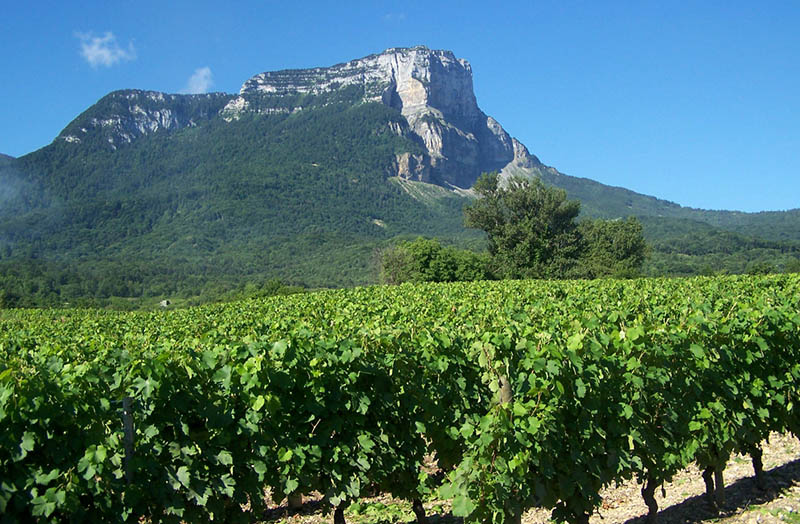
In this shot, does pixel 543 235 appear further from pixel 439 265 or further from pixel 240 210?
pixel 240 210

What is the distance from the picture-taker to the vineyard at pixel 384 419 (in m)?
3.78

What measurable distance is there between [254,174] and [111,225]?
40340mm

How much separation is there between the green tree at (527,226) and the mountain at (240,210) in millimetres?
21814

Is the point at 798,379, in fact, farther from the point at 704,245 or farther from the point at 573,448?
the point at 704,245

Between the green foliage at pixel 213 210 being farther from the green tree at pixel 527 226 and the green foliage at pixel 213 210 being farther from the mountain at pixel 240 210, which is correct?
the green tree at pixel 527 226

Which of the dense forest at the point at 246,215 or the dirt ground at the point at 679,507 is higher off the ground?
the dense forest at the point at 246,215

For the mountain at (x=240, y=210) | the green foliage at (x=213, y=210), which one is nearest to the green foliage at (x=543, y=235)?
the mountain at (x=240, y=210)

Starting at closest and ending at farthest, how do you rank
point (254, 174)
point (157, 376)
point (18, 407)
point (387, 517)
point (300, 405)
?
point (18, 407), point (157, 376), point (300, 405), point (387, 517), point (254, 174)

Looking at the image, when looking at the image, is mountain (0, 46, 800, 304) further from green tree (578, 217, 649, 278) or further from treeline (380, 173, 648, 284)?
treeline (380, 173, 648, 284)

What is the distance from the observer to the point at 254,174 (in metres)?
163

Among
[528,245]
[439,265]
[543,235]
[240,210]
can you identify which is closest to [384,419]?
[439,265]

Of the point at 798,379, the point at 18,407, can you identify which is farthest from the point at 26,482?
the point at 798,379

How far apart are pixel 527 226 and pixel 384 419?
4960 cm

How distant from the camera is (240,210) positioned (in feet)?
472
